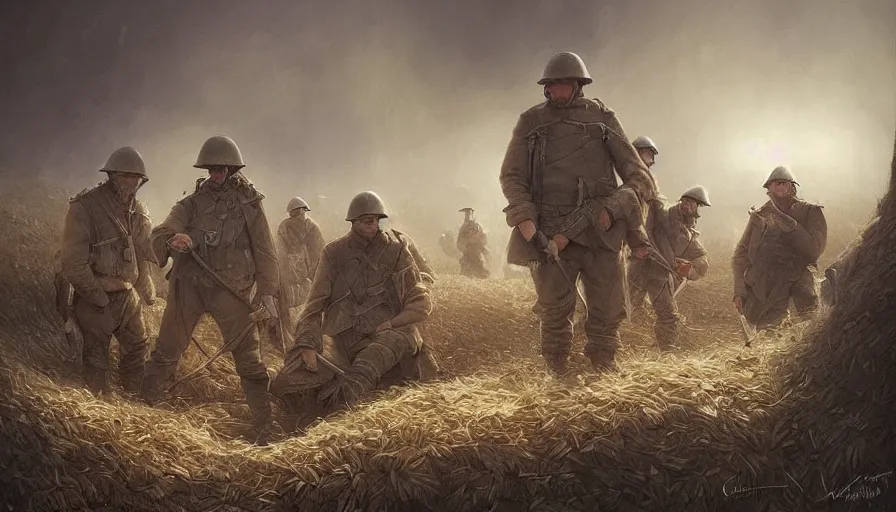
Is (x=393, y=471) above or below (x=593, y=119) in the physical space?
below

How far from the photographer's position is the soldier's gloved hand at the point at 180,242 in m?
6.33

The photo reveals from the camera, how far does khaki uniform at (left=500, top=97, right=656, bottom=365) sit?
5691 mm

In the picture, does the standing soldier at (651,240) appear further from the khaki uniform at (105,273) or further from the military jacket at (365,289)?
the khaki uniform at (105,273)

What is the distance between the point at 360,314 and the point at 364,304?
0.37 feet

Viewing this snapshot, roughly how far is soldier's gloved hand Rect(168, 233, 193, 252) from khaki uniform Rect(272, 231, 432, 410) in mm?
1274

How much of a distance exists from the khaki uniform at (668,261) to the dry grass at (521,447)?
4.19 m

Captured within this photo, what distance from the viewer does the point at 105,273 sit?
266 inches

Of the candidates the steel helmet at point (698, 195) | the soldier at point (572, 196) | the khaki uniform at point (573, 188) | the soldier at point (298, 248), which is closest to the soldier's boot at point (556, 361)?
the soldier at point (572, 196)

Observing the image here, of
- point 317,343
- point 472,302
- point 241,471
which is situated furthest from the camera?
point 472,302

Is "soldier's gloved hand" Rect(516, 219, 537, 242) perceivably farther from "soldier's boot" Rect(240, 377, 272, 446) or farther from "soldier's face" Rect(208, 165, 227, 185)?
"soldier's face" Rect(208, 165, 227, 185)

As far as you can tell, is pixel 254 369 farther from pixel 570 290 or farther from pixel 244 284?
pixel 570 290

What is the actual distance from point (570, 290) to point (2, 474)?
13.8 ft

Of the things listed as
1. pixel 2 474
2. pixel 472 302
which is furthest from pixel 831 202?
pixel 2 474

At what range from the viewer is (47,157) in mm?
7055
